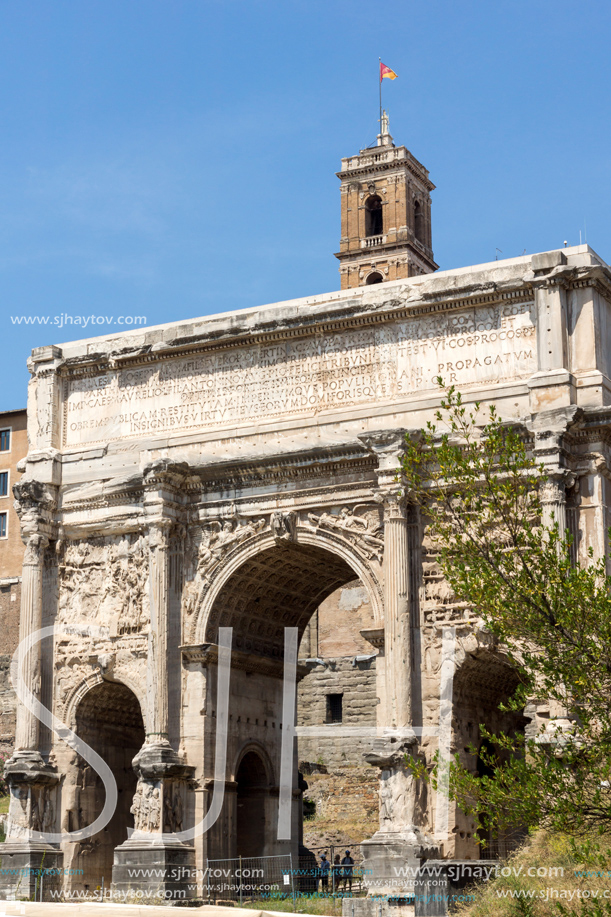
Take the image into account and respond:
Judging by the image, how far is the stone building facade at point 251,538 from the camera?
22500 millimetres

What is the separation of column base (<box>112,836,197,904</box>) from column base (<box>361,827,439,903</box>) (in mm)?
3521

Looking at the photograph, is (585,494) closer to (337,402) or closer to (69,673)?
(337,402)

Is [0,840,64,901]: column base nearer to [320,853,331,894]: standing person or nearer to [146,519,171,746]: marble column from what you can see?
[146,519,171,746]: marble column

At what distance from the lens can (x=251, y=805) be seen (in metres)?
26.4

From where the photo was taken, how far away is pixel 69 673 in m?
26.1

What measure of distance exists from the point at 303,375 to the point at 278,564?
12.0ft

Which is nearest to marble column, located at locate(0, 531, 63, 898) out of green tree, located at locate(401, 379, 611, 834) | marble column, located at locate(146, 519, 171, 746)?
marble column, located at locate(146, 519, 171, 746)

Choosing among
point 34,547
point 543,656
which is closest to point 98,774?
point 34,547

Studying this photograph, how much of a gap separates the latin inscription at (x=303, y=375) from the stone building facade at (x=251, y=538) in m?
0.04

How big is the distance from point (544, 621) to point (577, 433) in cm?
921

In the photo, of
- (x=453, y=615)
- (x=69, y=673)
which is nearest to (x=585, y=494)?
(x=453, y=615)

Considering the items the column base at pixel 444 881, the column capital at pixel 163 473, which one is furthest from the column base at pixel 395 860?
the column capital at pixel 163 473

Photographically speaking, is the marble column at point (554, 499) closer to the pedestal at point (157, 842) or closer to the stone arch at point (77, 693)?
the pedestal at point (157, 842)

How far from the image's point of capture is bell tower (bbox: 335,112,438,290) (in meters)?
60.5
